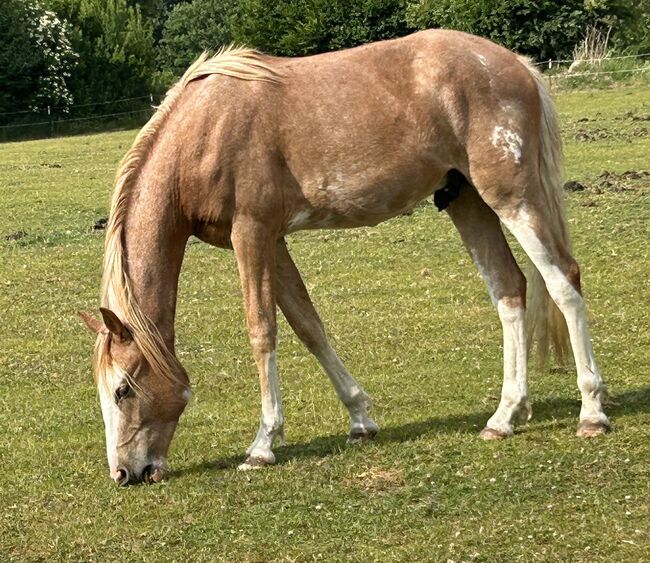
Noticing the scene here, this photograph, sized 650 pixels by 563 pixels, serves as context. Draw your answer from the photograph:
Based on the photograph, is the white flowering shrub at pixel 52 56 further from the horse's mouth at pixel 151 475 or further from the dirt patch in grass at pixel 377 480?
the dirt patch in grass at pixel 377 480

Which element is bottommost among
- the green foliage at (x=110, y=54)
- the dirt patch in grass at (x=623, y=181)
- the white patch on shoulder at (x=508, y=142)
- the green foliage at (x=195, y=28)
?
the green foliage at (x=195, y=28)

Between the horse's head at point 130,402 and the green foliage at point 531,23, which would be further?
the green foliage at point 531,23

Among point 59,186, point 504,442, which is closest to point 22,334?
point 504,442

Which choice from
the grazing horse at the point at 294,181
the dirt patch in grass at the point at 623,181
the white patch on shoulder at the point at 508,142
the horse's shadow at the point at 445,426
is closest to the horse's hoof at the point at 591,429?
the grazing horse at the point at 294,181

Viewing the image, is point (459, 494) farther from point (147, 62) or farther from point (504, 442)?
point (147, 62)

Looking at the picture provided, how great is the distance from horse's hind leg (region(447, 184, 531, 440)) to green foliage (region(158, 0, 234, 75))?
86.9 meters

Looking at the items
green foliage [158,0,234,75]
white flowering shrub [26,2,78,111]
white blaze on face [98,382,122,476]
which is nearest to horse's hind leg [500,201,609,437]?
white blaze on face [98,382,122,476]

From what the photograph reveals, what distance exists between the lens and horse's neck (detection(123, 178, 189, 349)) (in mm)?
7238

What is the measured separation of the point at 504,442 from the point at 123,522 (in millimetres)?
2331

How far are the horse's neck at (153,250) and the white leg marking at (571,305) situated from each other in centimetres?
206

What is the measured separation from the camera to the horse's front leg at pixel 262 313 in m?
7.23

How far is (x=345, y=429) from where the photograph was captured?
814 cm

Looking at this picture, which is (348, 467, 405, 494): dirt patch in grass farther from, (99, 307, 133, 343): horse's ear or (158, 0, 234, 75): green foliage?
(158, 0, 234, 75): green foliage

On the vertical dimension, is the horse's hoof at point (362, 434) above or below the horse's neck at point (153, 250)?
below
